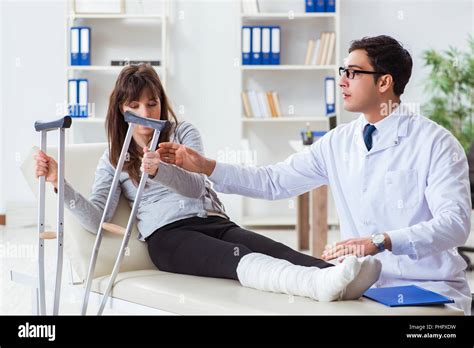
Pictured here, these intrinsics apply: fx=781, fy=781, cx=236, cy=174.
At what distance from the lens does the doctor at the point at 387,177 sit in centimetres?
193

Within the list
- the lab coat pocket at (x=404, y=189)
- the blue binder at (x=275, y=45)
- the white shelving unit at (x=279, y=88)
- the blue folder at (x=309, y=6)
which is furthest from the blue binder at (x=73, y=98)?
the lab coat pocket at (x=404, y=189)

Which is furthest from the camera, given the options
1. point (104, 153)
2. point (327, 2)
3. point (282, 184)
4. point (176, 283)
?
point (327, 2)

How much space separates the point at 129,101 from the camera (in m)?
2.41

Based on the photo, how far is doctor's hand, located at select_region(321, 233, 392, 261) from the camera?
182 cm

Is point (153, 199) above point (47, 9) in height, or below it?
below

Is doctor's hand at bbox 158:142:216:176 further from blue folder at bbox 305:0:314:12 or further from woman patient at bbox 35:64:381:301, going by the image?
blue folder at bbox 305:0:314:12

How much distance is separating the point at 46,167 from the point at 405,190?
3.14ft

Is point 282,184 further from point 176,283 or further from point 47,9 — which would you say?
point 47,9

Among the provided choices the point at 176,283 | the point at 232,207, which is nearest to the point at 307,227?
the point at 232,207

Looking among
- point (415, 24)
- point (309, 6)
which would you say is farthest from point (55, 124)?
point (415, 24)

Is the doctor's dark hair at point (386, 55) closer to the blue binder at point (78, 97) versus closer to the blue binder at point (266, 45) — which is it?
the blue binder at point (266, 45)

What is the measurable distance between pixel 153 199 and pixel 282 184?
1.35 feet

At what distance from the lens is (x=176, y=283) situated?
2.14 metres
